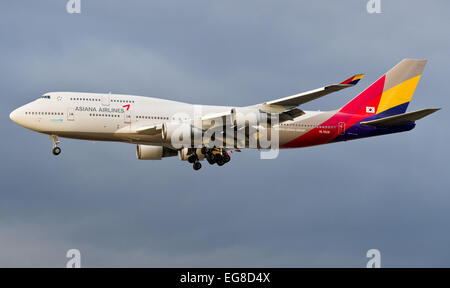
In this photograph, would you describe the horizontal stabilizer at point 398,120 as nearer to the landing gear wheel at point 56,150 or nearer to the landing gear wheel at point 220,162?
the landing gear wheel at point 220,162

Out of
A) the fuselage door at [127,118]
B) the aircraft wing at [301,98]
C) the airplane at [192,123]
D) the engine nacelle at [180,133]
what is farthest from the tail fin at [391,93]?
the fuselage door at [127,118]

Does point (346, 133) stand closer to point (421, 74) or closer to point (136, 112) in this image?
point (421, 74)

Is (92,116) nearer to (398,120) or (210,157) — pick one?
(210,157)

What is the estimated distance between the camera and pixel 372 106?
56.3m

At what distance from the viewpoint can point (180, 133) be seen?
1906 inches

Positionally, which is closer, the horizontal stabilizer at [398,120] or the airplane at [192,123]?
the airplane at [192,123]

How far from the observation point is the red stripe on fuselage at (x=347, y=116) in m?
54.0

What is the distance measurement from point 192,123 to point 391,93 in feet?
60.8

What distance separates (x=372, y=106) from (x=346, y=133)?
3918 millimetres

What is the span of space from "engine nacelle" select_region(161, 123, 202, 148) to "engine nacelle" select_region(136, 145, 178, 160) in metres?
6.38

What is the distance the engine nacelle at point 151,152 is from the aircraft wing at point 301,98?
11.2m

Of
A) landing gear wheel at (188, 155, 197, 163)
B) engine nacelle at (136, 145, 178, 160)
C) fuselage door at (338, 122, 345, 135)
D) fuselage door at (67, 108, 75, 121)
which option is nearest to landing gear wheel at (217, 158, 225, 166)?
landing gear wheel at (188, 155, 197, 163)

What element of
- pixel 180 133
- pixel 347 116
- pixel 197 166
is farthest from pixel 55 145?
pixel 347 116
